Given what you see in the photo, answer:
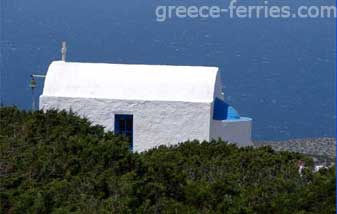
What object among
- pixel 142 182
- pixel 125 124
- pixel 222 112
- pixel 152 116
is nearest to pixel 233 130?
pixel 222 112


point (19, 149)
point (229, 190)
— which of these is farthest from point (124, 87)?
point (229, 190)

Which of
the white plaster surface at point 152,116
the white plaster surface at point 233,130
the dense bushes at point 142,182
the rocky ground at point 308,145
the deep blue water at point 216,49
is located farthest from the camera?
the deep blue water at point 216,49

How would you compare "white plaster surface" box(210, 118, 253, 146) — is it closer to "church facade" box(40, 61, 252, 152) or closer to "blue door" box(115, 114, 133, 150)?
"church facade" box(40, 61, 252, 152)

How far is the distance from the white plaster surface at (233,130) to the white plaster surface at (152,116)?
213 millimetres

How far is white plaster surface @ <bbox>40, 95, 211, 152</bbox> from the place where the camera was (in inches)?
528

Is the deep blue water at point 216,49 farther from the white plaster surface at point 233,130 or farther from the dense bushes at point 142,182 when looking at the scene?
the dense bushes at point 142,182

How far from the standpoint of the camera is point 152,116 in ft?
44.5

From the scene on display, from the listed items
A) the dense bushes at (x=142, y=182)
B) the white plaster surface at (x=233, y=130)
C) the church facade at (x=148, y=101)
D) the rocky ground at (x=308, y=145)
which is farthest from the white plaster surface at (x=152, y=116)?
the rocky ground at (x=308, y=145)

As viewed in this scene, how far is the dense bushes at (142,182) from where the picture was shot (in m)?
7.10

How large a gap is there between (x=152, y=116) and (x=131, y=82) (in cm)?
63

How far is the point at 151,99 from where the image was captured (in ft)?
44.5

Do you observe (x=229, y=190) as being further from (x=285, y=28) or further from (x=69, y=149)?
(x=285, y=28)

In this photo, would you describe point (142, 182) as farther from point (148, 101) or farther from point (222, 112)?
point (222, 112)

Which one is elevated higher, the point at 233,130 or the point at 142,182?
the point at 233,130
